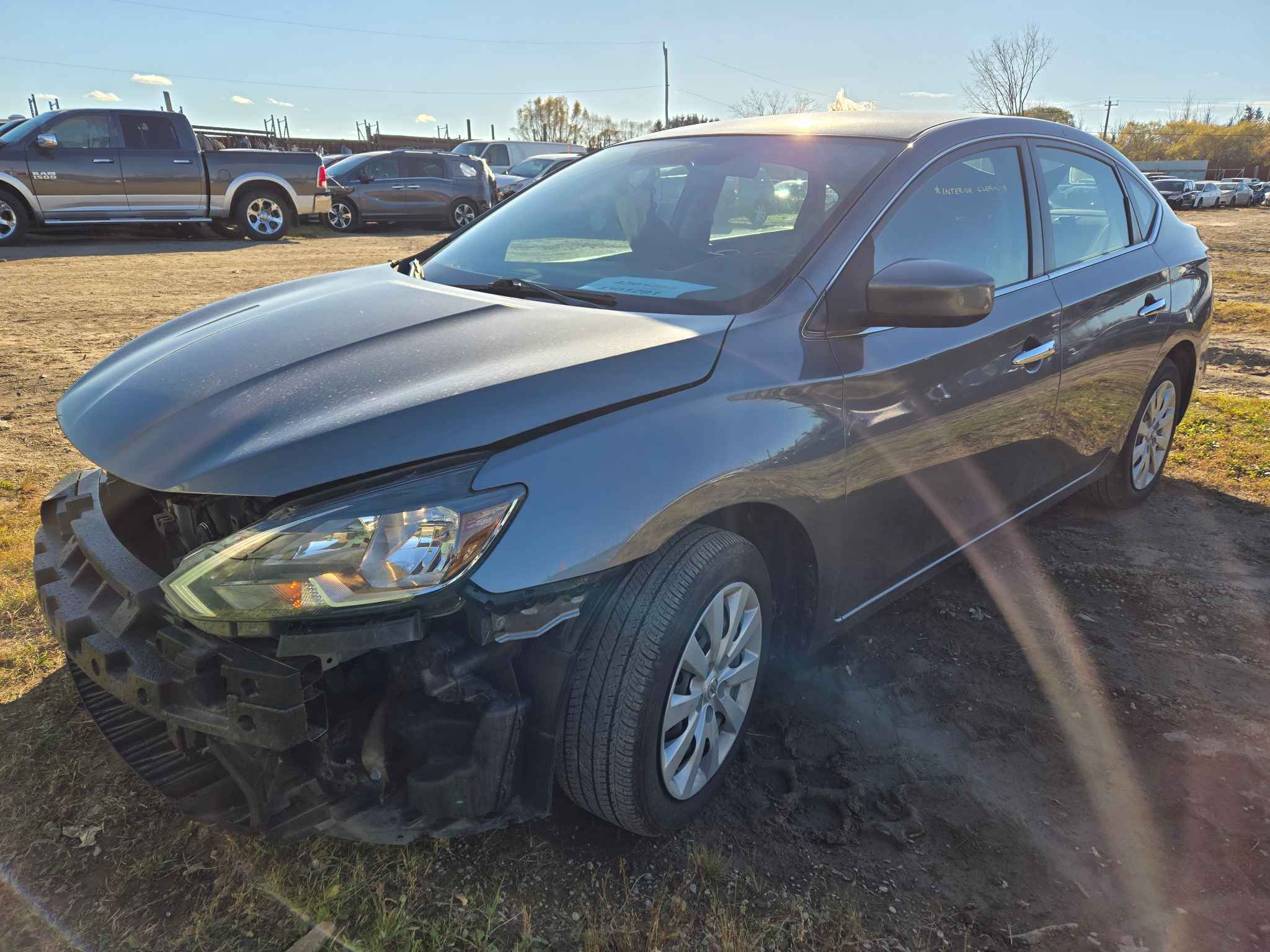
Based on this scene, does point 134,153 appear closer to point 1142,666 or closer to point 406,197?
point 406,197

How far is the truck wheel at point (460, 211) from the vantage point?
18.1 metres

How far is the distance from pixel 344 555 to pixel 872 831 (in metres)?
1.49

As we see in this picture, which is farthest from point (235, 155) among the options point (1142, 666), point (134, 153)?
point (1142, 666)

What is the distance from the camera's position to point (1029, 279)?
3.06 m

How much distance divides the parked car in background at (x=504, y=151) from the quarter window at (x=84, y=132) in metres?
11.5

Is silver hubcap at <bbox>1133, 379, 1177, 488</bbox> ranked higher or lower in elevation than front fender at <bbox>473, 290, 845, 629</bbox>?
lower

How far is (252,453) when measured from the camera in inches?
67.7

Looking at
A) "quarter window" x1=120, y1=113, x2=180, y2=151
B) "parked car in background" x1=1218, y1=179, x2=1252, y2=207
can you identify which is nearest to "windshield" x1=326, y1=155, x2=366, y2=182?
"quarter window" x1=120, y1=113, x2=180, y2=151

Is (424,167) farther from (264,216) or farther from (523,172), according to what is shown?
(523,172)

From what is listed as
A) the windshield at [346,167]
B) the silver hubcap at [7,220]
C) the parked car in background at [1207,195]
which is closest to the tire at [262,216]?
the windshield at [346,167]

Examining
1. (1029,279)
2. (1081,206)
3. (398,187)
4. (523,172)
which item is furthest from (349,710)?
(523,172)

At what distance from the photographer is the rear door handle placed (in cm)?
291

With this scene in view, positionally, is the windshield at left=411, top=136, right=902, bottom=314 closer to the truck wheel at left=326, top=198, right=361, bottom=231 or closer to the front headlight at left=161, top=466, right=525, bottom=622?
the front headlight at left=161, top=466, right=525, bottom=622

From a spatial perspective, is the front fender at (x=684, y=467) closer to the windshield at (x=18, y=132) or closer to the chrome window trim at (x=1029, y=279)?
the chrome window trim at (x=1029, y=279)
